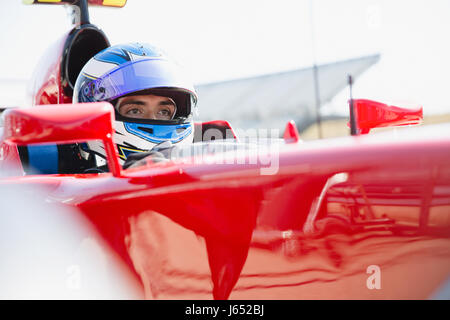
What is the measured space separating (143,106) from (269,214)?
1.50 metres

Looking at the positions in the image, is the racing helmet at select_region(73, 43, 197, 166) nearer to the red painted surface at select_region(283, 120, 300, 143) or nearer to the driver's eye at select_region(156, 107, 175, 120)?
the driver's eye at select_region(156, 107, 175, 120)

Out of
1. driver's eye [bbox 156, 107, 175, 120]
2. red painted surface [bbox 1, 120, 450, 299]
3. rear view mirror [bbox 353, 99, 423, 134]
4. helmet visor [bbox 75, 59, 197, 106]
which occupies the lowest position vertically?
red painted surface [bbox 1, 120, 450, 299]

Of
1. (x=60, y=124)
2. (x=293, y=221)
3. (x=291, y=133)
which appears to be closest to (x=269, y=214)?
(x=293, y=221)

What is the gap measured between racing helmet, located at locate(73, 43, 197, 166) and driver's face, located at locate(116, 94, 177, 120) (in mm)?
29

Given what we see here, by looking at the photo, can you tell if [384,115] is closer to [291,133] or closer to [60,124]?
[291,133]

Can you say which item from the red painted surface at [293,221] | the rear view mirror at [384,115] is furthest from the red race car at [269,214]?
the rear view mirror at [384,115]

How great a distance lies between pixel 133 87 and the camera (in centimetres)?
227

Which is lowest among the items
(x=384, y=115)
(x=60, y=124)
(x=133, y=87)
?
(x=384, y=115)

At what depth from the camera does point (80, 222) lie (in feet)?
3.93

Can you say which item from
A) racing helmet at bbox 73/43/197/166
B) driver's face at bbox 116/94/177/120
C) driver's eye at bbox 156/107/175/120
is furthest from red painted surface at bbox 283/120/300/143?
driver's eye at bbox 156/107/175/120

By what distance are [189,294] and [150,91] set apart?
1.48 metres

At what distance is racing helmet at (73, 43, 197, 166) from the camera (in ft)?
7.17
